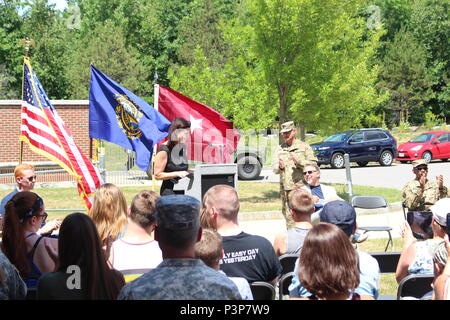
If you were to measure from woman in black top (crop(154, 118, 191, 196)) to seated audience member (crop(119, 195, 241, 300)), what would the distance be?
4719mm

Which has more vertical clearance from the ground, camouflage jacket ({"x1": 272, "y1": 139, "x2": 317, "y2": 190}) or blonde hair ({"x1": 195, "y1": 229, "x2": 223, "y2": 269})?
camouflage jacket ({"x1": 272, "y1": 139, "x2": 317, "y2": 190})

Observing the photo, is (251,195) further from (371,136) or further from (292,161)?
(371,136)

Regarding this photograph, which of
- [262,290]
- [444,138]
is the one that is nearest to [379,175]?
[444,138]

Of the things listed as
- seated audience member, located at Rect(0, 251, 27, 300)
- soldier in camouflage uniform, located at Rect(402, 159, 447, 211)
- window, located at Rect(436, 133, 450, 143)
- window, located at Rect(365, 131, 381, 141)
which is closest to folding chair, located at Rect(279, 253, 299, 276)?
seated audience member, located at Rect(0, 251, 27, 300)

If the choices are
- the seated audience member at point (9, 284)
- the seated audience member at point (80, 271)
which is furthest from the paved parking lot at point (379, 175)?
the seated audience member at point (80, 271)

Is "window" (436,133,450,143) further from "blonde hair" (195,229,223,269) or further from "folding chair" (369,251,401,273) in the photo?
"blonde hair" (195,229,223,269)

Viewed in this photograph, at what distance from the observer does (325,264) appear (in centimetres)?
351

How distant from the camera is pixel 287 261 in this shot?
5.51m

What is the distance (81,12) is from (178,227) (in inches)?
2502

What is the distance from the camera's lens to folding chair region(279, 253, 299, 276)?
548 cm

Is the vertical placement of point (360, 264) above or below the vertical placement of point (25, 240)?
below

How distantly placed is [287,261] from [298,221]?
529 millimetres

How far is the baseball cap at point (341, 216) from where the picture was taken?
15.8 feet
